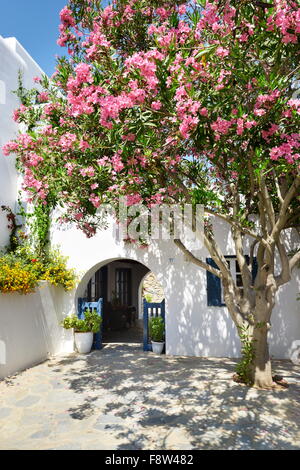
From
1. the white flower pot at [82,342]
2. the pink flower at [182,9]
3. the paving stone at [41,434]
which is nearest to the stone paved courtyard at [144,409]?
the paving stone at [41,434]

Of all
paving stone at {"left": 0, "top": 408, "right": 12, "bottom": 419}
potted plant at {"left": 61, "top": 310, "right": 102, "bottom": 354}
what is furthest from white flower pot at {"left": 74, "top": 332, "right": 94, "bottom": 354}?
paving stone at {"left": 0, "top": 408, "right": 12, "bottom": 419}

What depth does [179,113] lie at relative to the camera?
13.6 ft

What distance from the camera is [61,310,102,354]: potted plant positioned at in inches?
364

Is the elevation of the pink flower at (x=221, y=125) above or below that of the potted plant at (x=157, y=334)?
above

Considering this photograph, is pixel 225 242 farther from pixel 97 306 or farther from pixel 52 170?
pixel 52 170

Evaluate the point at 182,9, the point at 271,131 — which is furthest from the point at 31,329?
the point at 182,9

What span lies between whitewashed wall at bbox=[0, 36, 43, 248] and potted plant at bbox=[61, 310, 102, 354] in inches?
117

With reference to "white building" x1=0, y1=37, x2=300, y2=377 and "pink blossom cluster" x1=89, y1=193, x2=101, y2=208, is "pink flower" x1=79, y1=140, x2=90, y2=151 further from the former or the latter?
"white building" x1=0, y1=37, x2=300, y2=377

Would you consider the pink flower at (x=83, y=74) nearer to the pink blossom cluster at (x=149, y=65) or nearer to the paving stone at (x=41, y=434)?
the pink blossom cluster at (x=149, y=65)

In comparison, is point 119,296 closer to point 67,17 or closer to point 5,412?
point 5,412

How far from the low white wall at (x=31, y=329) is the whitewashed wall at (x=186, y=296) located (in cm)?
80

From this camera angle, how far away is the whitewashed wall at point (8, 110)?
9773 millimetres

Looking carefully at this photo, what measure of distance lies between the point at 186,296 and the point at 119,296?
6666mm

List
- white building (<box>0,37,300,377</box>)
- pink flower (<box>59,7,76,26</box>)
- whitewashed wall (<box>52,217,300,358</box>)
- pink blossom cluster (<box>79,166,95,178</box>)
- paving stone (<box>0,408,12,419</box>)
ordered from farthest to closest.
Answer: whitewashed wall (<box>52,217,300,358</box>) → white building (<box>0,37,300,377</box>) → pink flower (<box>59,7,76,26</box>) → pink blossom cluster (<box>79,166,95,178</box>) → paving stone (<box>0,408,12,419</box>)
